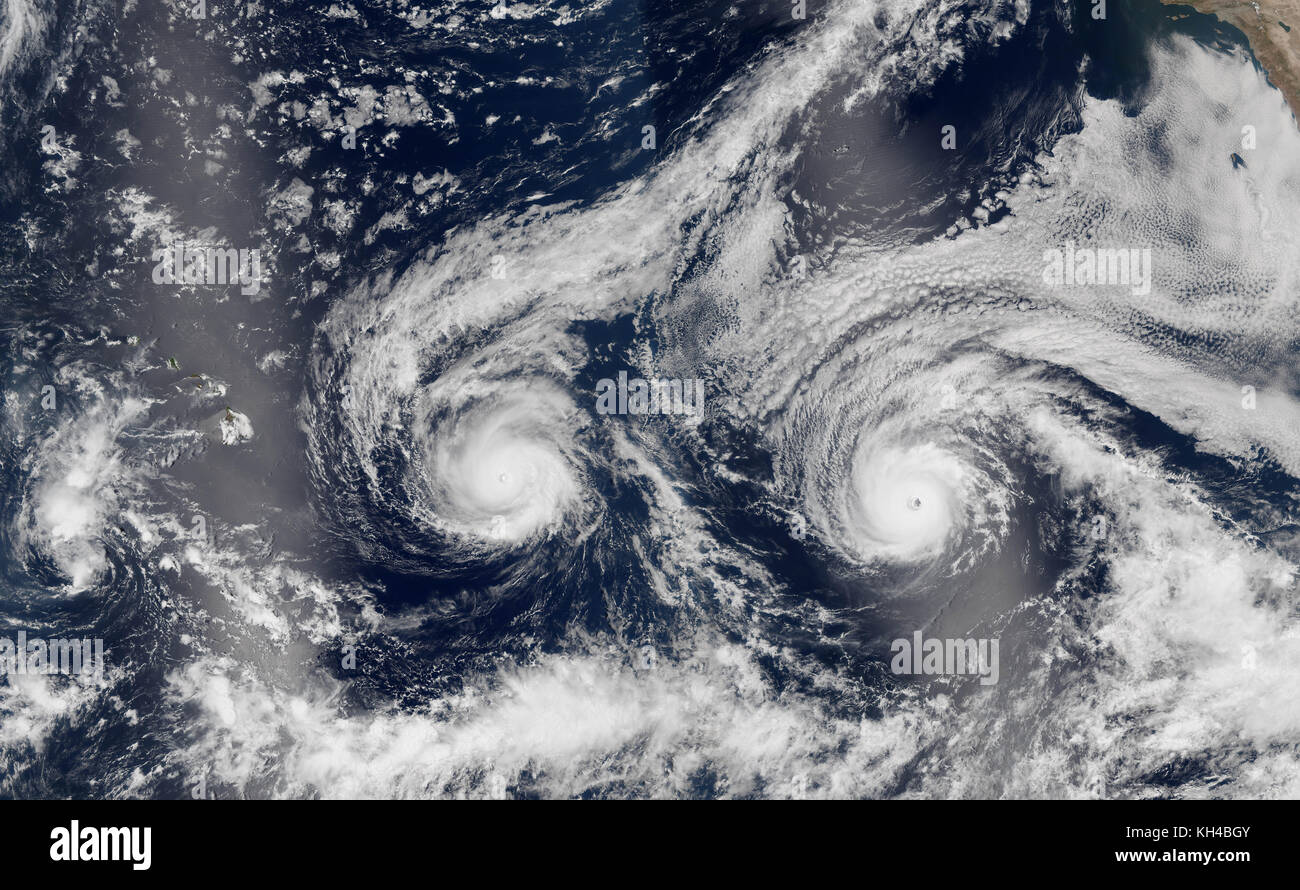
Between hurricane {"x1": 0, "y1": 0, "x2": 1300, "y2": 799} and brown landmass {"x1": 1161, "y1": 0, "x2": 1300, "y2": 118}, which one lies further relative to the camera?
brown landmass {"x1": 1161, "y1": 0, "x2": 1300, "y2": 118}

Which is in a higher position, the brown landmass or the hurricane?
the brown landmass

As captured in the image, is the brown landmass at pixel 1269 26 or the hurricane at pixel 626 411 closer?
the hurricane at pixel 626 411

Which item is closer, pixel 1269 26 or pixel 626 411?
pixel 626 411

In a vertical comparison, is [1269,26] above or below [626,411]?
above

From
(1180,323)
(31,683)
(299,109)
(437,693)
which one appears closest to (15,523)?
(31,683)

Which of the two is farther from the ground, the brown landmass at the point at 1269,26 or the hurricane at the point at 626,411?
the brown landmass at the point at 1269,26
